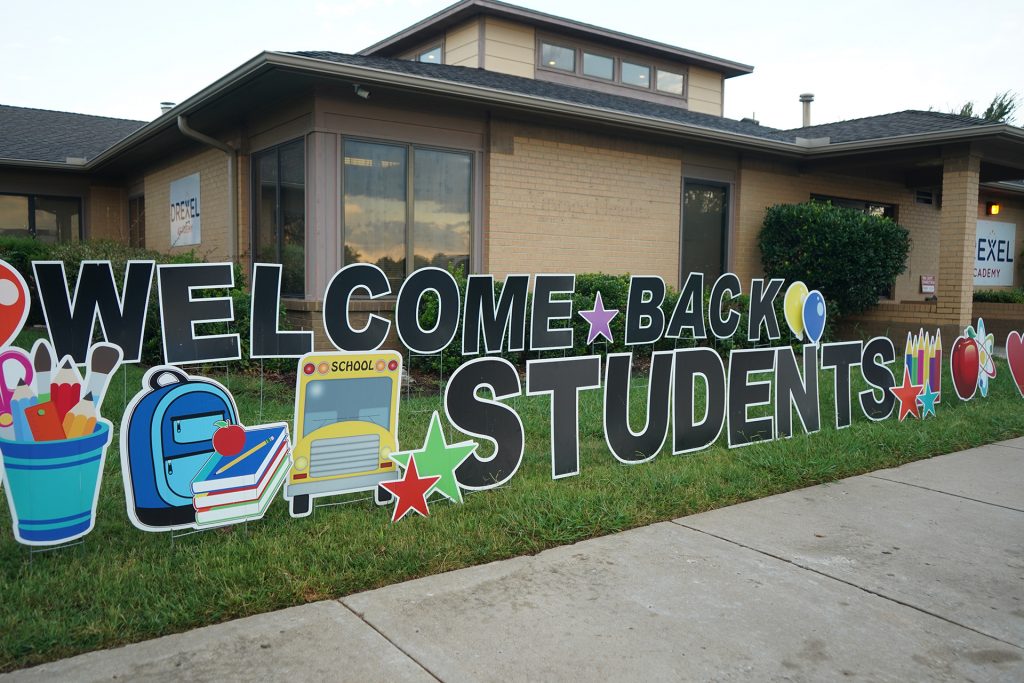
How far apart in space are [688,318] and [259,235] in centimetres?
695

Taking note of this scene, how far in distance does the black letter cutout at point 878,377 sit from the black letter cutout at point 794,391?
2.21ft

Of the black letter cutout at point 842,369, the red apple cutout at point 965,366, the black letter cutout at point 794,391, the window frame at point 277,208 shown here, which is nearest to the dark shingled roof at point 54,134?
the window frame at point 277,208

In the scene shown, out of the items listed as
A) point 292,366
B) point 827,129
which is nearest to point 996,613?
point 292,366

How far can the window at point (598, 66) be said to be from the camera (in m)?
16.3

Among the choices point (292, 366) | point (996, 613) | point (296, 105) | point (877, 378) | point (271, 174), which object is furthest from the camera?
point (271, 174)

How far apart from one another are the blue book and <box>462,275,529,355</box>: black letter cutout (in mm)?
1661

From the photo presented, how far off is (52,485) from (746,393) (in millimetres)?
4893

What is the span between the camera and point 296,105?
33.2 feet

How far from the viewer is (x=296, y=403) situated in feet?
14.6

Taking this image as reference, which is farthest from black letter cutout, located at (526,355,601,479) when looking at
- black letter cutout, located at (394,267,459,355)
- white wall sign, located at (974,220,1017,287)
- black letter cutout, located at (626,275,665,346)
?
white wall sign, located at (974,220,1017,287)

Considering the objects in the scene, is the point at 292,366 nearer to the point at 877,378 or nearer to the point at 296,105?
the point at 296,105

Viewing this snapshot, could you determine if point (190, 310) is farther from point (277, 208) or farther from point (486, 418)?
point (277, 208)

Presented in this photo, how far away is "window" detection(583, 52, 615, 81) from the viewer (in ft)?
53.6

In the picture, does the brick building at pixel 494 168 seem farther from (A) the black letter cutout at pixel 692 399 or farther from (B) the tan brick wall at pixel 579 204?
(A) the black letter cutout at pixel 692 399
